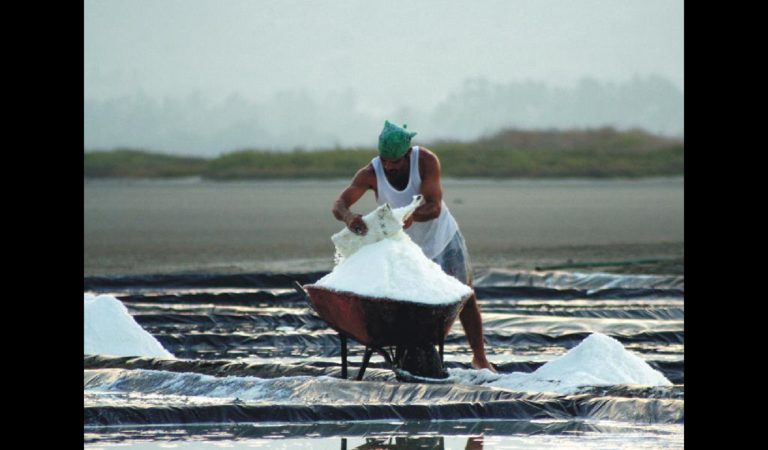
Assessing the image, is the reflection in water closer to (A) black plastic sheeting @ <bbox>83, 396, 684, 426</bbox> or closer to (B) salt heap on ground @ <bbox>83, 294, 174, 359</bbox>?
(A) black plastic sheeting @ <bbox>83, 396, 684, 426</bbox>

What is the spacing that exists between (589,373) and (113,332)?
8.17 ft

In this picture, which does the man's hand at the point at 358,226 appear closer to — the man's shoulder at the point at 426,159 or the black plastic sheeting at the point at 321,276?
the man's shoulder at the point at 426,159

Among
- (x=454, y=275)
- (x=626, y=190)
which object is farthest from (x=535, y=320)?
(x=626, y=190)

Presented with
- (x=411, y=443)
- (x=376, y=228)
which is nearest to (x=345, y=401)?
(x=411, y=443)

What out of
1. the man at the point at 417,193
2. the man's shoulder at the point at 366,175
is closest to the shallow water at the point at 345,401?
the man at the point at 417,193

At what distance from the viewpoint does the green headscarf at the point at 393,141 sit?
7457mm

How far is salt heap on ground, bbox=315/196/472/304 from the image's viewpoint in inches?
274

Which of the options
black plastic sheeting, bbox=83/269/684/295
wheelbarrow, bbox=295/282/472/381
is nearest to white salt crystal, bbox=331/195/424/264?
wheelbarrow, bbox=295/282/472/381

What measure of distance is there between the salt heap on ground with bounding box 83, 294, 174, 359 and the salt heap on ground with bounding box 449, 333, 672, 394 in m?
1.71
